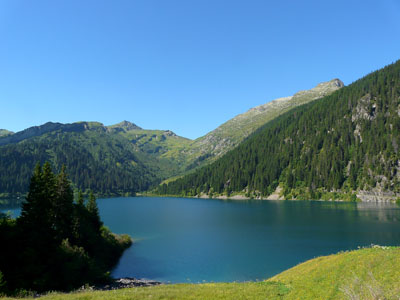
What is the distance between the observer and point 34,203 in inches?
1896

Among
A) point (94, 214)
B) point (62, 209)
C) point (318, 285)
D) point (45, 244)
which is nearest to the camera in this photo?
point (318, 285)

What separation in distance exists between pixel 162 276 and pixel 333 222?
276ft

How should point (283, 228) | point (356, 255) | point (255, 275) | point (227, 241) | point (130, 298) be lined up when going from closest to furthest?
point (130, 298) → point (356, 255) → point (255, 275) → point (227, 241) → point (283, 228)

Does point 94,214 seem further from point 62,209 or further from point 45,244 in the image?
point 45,244

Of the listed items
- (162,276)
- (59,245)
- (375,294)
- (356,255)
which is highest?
(375,294)

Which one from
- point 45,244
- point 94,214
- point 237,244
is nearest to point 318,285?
point 45,244

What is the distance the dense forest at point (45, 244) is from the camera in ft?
135

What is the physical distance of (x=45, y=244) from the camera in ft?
154

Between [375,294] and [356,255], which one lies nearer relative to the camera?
[375,294]

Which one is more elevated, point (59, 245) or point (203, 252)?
point (59, 245)

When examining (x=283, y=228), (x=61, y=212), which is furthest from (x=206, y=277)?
(x=283, y=228)

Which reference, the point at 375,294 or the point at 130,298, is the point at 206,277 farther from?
the point at 375,294

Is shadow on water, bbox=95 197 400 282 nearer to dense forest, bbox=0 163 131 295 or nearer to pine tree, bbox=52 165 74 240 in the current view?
dense forest, bbox=0 163 131 295

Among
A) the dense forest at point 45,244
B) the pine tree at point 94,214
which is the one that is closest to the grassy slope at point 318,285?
the dense forest at point 45,244
